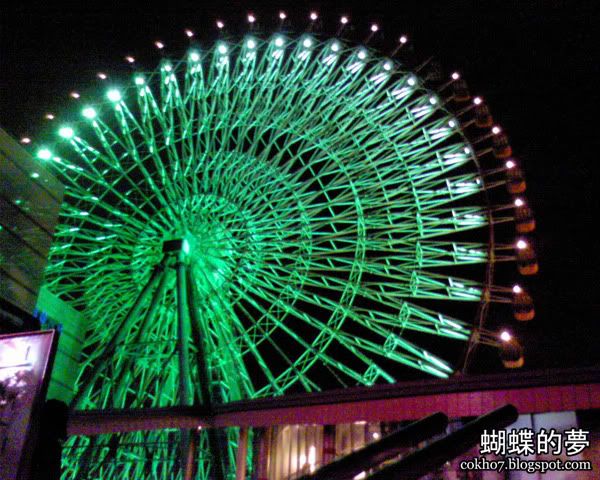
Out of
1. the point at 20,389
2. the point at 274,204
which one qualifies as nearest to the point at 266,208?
the point at 274,204

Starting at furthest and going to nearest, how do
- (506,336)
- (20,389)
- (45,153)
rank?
(45,153) < (506,336) < (20,389)

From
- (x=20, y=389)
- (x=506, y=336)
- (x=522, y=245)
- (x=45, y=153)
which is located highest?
(x=45, y=153)

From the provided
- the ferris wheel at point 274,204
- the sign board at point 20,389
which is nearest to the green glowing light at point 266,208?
the ferris wheel at point 274,204

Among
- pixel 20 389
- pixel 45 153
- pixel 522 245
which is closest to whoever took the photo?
pixel 20 389

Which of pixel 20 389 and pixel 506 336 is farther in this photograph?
pixel 506 336

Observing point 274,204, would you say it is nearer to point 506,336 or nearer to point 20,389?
point 506,336

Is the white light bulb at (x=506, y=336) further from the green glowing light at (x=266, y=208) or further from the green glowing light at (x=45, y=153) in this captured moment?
the green glowing light at (x=45, y=153)

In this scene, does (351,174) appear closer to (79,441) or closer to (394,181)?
(394,181)

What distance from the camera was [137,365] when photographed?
24469 millimetres

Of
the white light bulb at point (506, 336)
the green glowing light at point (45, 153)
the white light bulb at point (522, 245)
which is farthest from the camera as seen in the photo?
the green glowing light at point (45, 153)

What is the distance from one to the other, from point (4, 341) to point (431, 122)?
1833cm

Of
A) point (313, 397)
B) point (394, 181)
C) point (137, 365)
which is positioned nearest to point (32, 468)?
point (313, 397)

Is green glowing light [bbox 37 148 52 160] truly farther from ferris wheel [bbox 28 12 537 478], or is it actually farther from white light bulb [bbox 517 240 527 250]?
white light bulb [bbox 517 240 527 250]

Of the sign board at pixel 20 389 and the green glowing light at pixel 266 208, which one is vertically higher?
the green glowing light at pixel 266 208
